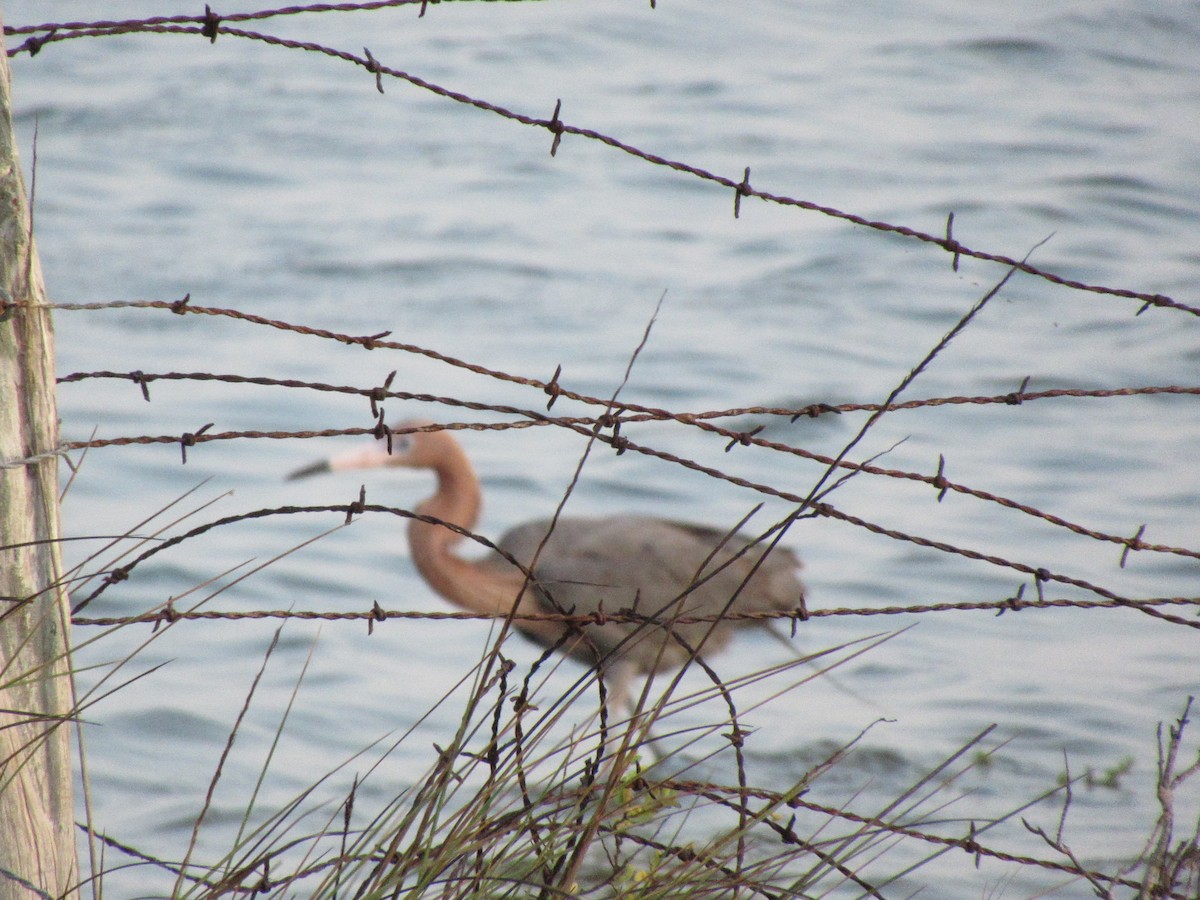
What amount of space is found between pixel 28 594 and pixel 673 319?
10630 mm

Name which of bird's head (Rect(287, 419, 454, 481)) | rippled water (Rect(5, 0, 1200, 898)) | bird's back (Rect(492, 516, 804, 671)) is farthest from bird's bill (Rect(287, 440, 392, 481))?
bird's back (Rect(492, 516, 804, 671))

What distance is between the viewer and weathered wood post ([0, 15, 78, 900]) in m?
1.91

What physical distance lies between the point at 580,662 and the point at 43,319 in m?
5.38

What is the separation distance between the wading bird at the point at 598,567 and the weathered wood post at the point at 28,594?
14.1ft

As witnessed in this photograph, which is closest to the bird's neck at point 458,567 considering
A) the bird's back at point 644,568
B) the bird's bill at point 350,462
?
the bird's back at point 644,568

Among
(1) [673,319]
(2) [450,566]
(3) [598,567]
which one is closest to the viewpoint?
(3) [598,567]

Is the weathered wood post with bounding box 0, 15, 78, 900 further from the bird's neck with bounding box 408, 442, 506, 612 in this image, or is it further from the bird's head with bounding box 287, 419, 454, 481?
→ the bird's head with bounding box 287, 419, 454, 481

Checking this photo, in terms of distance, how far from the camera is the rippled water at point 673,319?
22.7 feet

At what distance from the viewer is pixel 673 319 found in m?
12.4

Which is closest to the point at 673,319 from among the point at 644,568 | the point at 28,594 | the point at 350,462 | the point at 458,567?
the point at 350,462

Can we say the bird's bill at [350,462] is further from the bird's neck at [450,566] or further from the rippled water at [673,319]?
the rippled water at [673,319]

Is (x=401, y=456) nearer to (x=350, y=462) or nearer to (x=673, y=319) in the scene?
(x=350, y=462)

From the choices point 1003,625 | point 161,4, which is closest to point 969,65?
point 161,4

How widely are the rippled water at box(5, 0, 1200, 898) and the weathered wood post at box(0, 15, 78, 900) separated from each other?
191 cm
